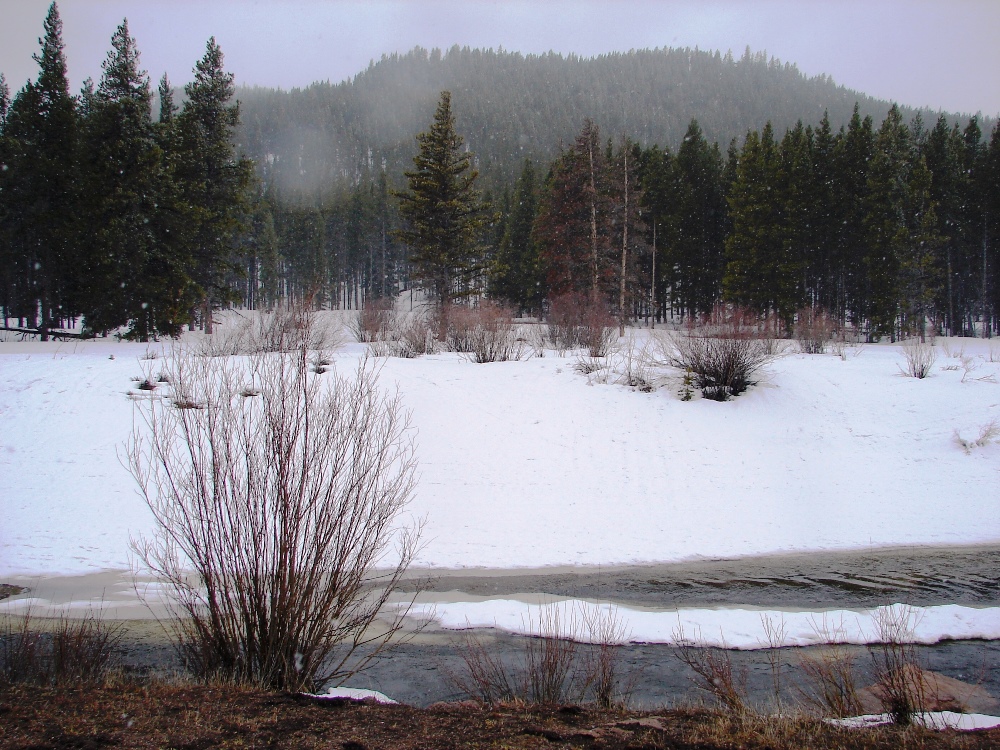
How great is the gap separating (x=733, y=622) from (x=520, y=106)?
136333 millimetres

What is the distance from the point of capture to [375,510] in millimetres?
4855

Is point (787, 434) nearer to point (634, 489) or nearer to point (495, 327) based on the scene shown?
point (634, 489)

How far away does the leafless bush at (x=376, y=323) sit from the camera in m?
21.0

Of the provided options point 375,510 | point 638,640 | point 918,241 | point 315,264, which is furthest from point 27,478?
point 315,264

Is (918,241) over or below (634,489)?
over

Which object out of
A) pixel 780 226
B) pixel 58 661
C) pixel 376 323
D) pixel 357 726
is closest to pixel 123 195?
pixel 376 323

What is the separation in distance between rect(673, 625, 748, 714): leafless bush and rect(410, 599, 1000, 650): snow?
110 millimetres

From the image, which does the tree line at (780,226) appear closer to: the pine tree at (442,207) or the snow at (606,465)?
the pine tree at (442,207)

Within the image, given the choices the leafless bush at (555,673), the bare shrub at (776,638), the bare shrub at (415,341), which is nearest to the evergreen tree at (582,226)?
the bare shrub at (415,341)

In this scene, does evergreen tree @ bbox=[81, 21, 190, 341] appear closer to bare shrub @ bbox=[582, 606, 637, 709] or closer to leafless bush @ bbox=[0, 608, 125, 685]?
leafless bush @ bbox=[0, 608, 125, 685]

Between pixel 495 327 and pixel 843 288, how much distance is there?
102 feet

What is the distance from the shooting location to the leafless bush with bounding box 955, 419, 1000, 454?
1193 centimetres

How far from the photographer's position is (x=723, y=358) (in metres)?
14.1

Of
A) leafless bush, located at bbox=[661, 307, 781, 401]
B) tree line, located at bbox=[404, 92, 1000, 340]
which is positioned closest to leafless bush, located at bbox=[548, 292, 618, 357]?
leafless bush, located at bbox=[661, 307, 781, 401]
